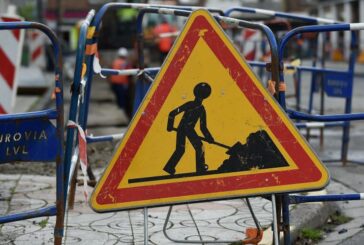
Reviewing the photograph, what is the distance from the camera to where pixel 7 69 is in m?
9.34

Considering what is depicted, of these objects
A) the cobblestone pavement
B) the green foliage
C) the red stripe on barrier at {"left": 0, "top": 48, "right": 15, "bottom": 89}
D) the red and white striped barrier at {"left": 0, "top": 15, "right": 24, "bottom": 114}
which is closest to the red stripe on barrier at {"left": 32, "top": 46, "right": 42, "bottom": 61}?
the red and white striped barrier at {"left": 0, "top": 15, "right": 24, "bottom": 114}

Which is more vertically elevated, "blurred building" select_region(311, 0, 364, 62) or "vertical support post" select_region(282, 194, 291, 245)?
"vertical support post" select_region(282, 194, 291, 245)

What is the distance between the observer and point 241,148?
4.67 metres

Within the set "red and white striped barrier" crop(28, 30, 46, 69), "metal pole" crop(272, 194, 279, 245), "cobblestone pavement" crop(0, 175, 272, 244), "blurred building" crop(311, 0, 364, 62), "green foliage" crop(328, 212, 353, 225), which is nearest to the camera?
"metal pole" crop(272, 194, 279, 245)

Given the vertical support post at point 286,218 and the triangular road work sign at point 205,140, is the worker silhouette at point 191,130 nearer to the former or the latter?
the triangular road work sign at point 205,140

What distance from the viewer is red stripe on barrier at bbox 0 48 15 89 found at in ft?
30.2

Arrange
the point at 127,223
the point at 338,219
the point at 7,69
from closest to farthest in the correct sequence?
the point at 127,223 → the point at 338,219 → the point at 7,69

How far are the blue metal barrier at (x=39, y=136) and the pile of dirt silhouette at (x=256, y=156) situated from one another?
36.4 inches

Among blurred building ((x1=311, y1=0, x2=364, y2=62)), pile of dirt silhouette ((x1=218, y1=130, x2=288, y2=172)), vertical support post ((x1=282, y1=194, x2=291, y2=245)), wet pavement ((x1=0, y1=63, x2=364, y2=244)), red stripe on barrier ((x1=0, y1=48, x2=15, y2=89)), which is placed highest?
pile of dirt silhouette ((x1=218, y1=130, x2=288, y2=172))

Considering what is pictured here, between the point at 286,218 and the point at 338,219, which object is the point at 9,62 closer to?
the point at 338,219

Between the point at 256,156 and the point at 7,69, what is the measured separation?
17.4 ft

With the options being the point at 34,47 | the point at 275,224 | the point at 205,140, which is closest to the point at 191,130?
the point at 205,140

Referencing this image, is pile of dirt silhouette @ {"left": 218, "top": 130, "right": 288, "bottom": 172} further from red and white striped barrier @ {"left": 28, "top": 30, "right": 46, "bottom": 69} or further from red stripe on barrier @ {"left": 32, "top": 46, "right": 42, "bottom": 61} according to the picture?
red stripe on barrier @ {"left": 32, "top": 46, "right": 42, "bottom": 61}

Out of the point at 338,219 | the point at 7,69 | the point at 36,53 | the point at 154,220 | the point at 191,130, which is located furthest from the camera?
the point at 36,53
